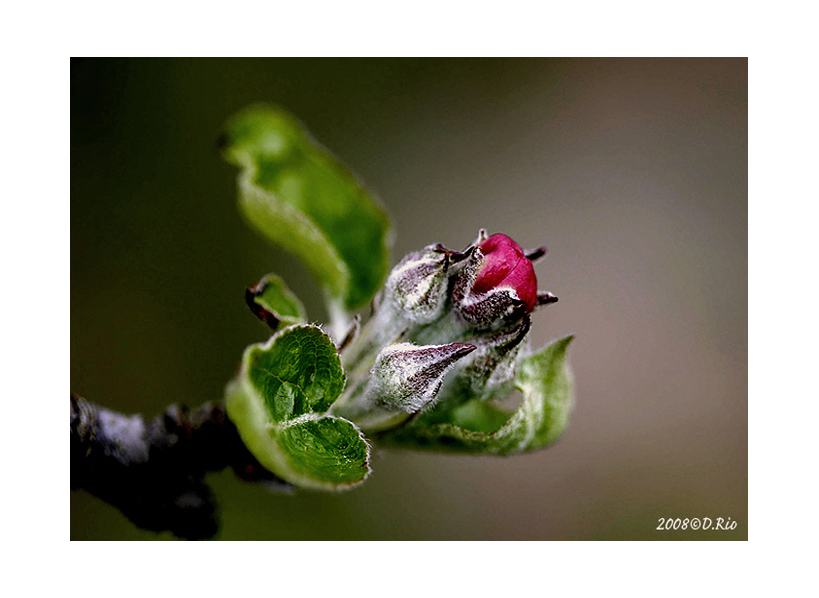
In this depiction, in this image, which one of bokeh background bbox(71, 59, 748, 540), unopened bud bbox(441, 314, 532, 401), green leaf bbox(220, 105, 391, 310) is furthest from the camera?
bokeh background bbox(71, 59, 748, 540)

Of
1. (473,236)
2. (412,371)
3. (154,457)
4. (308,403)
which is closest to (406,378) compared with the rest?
(412,371)

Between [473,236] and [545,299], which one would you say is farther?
[473,236]

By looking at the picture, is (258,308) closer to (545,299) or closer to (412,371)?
A: (412,371)

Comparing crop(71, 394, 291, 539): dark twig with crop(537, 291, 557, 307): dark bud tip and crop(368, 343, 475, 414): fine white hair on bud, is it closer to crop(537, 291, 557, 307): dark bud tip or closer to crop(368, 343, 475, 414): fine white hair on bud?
crop(368, 343, 475, 414): fine white hair on bud

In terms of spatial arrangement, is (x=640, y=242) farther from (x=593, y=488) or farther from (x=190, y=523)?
(x=190, y=523)

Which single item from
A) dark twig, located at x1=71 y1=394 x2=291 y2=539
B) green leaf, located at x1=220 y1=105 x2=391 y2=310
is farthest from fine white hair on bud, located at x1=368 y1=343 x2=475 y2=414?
green leaf, located at x1=220 y1=105 x2=391 y2=310

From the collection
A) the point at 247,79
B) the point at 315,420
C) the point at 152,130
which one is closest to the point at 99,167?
the point at 152,130
